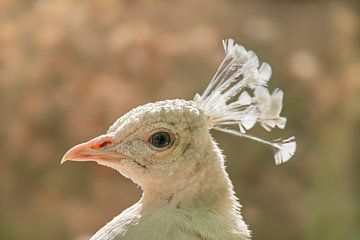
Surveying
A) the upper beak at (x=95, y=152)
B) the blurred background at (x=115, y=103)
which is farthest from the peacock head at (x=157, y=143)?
the blurred background at (x=115, y=103)

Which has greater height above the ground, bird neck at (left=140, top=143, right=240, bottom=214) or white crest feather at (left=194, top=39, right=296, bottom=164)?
white crest feather at (left=194, top=39, right=296, bottom=164)

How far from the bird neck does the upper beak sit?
12cm

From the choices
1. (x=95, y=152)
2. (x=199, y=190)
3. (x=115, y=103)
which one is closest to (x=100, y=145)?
(x=95, y=152)

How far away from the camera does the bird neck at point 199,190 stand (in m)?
2.21

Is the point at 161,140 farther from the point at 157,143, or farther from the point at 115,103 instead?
the point at 115,103

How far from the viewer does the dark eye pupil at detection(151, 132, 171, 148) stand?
222 centimetres

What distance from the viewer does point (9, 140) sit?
5.42 m

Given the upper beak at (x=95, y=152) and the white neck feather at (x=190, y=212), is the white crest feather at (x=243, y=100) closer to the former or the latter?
the white neck feather at (x=190, y=212)

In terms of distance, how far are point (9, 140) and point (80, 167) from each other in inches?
→ 20.3

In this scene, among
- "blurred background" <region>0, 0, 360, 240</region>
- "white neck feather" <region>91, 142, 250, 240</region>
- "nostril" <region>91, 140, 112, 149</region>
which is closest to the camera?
"white neck feather" <region>91, 142, 250, 240</region>

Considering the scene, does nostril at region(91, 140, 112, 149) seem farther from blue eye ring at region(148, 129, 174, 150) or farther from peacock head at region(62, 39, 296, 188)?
blue eye ring at region(148, 129, 174, 150)

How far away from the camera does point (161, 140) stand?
2223 mm

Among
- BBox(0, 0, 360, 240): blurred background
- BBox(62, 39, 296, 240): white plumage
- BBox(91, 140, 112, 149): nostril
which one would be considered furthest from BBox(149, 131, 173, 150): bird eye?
BBox(0, 0, 360, 240): blurred background

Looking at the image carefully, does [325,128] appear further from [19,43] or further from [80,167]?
[19,43]
